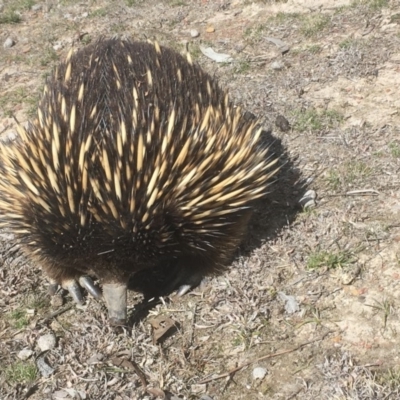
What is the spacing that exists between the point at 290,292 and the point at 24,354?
4.65ft

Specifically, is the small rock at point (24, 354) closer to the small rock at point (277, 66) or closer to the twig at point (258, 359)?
the twig at point (258, 359)

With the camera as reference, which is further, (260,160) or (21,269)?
(21,269)

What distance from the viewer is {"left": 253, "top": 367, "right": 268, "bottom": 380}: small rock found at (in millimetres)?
2974

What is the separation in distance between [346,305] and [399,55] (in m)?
2.47

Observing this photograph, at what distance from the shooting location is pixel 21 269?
12.4 feet

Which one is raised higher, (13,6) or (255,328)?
(13,6)

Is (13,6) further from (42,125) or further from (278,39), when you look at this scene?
(42,125)

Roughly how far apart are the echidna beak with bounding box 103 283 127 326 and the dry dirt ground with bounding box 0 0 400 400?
0.15 meters

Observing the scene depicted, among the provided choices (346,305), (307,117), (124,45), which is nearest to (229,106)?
(124,45)

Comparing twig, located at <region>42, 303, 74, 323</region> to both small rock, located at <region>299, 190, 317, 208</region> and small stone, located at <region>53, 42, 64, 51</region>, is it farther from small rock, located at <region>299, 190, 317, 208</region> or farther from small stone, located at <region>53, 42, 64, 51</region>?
small stone, located at <region>53, 42, 64, 51</region>

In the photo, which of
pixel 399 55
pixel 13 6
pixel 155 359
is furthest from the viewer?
pixel 13 6

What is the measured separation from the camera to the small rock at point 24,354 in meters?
3.26

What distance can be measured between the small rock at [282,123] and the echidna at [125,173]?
0.99m

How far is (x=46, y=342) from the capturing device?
10.9 feet
